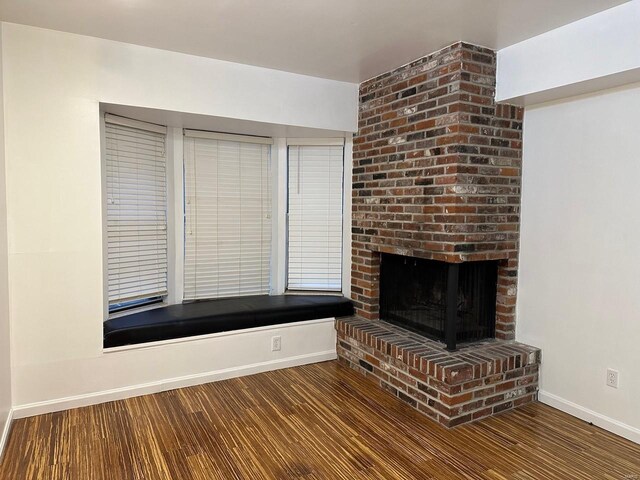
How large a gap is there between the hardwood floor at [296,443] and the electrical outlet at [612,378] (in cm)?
30

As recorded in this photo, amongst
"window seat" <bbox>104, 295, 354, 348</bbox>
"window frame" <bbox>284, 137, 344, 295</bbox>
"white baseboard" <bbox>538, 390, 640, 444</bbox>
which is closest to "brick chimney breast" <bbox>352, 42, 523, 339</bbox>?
"white baseboard" <bbox>538, 390, 640, 444</bbox>

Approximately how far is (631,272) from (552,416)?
1.07 metres

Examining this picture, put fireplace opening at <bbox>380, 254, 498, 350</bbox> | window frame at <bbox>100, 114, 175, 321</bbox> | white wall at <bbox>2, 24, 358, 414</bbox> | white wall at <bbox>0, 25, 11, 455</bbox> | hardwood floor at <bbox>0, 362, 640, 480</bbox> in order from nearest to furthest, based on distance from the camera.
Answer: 1. hardwood floor at <bbox>0, 362, 640, 480</bbox>
2. white wall at <bbox>0, 25, 11, 455</bbox>
3. white wall at <bbox>2, 24, 358, 414</bbox>
4. fireplace opening at <bbox>380, 254, 498, 350</bbox>
5. window frame at <bbox>100, 114, 175, 321</bbox>

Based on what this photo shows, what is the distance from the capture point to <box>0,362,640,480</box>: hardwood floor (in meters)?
2.19

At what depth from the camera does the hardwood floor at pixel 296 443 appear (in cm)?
219

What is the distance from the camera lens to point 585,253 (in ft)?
8.90

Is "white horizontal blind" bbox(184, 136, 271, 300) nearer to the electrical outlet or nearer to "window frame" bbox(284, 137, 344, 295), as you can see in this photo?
"window frame" bbox(284, 137, 344, 295)

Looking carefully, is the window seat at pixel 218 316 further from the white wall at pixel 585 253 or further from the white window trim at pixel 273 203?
the white wall at pixel 585 253

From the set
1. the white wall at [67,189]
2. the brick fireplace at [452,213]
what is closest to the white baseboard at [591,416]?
the brick fireplace at [452,213]

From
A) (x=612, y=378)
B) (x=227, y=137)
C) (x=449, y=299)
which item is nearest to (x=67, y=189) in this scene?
(x=227, y=137)

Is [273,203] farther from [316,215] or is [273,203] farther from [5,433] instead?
[5,433]

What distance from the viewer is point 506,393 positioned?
2.86 m

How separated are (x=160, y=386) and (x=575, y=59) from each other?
138 inches

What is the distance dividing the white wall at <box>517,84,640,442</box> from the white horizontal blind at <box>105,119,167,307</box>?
115 inches
